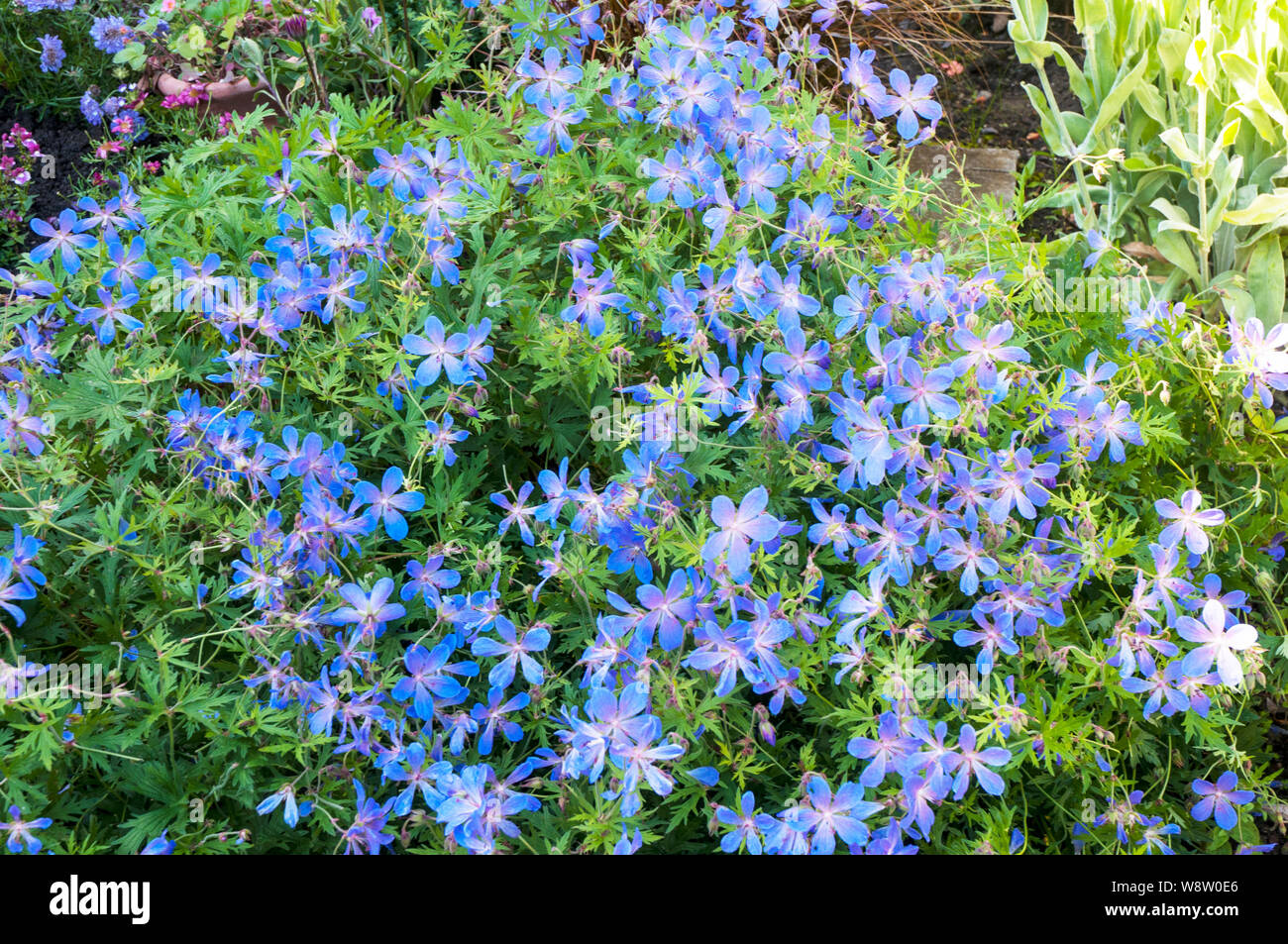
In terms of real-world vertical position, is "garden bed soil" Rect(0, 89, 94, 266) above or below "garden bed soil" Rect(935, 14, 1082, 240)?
below

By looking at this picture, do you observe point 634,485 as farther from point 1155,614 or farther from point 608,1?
point 608,1

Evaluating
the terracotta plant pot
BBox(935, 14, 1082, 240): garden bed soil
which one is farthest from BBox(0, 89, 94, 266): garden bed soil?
BBox(935, 14, 1082, 240): garden bed soil

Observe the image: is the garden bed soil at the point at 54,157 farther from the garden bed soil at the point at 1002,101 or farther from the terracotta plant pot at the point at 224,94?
the garden bed soil at the point at 1002,101

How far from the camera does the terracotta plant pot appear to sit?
126 inches

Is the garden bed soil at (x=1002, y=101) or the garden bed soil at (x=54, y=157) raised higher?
the garden bed soil at (x=1002, y=101)

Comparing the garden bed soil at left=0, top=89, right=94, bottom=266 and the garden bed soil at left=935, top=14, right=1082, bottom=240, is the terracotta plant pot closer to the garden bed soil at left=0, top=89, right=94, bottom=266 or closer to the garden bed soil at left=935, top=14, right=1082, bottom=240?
the garden bed soil at left=0, top=89, right=94, bottom=266

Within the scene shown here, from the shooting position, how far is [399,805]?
1.33m

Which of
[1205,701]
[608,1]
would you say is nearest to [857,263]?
[1205,701]

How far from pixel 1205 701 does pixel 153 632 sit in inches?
55.8

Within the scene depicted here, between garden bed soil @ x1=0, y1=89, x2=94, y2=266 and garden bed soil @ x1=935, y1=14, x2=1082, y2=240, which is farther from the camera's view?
garden bed soil @ x1=935, y1=14, x2=1082, y2=240

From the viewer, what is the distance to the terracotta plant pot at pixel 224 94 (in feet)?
10.5

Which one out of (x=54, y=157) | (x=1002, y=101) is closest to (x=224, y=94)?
(x=54, y=157)

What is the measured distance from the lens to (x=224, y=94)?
323 centimetres

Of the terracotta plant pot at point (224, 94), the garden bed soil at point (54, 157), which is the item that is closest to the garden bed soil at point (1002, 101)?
the terracotta plant pot at point (224, 94)
